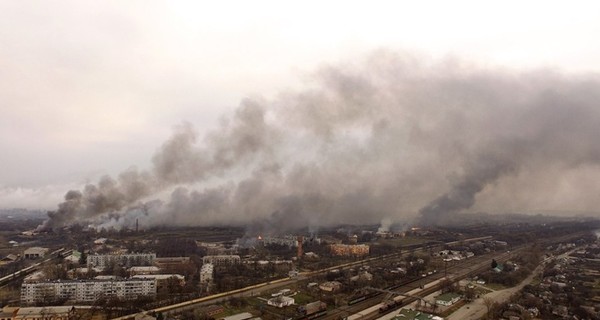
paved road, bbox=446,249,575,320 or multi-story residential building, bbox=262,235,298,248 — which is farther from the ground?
multi-story residential building, bbox=262,235,298,248

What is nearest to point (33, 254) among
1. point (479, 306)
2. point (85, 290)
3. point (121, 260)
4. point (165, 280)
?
point (121, 260)

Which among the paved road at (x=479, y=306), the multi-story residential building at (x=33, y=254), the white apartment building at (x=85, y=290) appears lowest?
the paved road at (x=479, y=306)

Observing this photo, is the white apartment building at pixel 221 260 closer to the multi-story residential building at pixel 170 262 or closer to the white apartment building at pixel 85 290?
the multi-story residential building at pixel 170 262

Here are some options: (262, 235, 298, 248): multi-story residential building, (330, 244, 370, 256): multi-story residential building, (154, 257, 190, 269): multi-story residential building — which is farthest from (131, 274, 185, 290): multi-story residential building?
(330, 244, 370, 256): multi-story residential building

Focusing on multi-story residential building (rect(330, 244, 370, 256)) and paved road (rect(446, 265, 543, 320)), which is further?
multi-story residential building (rect(330, 244, 370, 256))

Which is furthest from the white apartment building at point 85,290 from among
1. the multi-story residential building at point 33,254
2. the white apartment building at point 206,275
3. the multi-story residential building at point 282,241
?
the multi-story residential building at point 282,241

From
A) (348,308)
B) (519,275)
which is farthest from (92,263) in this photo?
(519,275)

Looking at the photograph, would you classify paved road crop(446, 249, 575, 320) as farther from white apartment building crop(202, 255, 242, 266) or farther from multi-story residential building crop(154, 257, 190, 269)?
multi-story residential building crop(154, 257, 190, 269)
